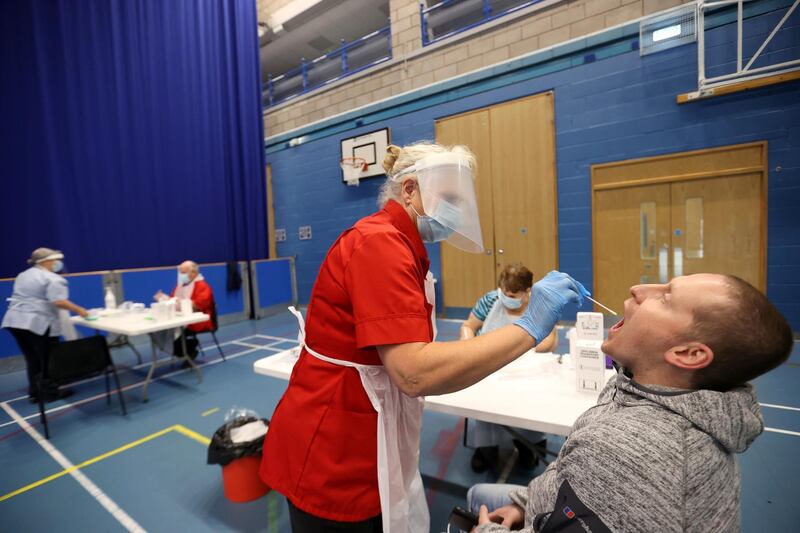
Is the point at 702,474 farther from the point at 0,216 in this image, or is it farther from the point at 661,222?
the point at 0,216

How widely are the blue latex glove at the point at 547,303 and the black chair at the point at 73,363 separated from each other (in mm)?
3451

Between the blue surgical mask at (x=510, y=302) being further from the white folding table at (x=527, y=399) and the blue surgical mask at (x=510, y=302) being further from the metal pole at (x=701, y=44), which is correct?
the metal pole at (x=701, y=44)

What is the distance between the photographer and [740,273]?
13.7 feet

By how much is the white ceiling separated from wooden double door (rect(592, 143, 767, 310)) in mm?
6042

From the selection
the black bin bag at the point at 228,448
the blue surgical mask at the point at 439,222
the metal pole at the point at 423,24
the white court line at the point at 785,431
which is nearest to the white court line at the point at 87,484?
the black bin bag at the point at 228,448

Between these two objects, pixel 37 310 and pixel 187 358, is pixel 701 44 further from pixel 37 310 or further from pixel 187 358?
pixel 37 310

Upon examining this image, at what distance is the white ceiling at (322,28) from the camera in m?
7.65

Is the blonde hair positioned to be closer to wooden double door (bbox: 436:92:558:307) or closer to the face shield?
the face shield

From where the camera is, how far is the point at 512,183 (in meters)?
5.32

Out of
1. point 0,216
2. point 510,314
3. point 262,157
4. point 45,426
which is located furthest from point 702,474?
point 262,157

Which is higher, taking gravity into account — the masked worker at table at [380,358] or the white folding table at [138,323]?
the masked worker at table at [380,358]

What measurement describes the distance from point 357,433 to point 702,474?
0.70 m

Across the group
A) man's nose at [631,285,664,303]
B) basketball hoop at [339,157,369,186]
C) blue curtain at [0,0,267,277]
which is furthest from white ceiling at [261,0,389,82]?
man's nose at [631,285,664,303]

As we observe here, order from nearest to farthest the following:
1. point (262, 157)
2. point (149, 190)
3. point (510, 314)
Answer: point (510, 314) < point (149, 190) < point (262, 157)
